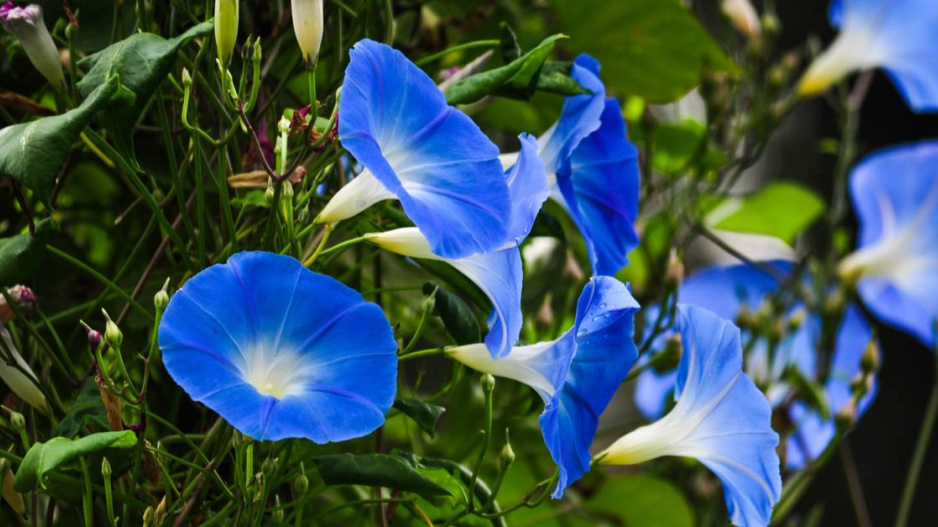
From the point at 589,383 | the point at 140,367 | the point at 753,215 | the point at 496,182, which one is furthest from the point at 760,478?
the point at 753,215

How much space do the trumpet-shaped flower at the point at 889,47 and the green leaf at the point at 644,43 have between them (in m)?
0.23

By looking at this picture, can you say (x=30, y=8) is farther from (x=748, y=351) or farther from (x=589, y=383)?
(x=748, y=351)

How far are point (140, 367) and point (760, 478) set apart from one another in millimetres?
330

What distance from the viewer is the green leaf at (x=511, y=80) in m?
0.50

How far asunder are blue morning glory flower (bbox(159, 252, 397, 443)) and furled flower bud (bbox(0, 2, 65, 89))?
15cm

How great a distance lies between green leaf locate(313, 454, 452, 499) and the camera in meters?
0.45

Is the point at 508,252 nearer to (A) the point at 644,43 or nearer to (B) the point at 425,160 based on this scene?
(B) the point at 425,160

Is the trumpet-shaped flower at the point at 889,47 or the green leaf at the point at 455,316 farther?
the trumpet-shaped flower at the point at 889,47

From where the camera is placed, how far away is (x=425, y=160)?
1.49ft

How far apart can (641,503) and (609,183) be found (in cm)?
43

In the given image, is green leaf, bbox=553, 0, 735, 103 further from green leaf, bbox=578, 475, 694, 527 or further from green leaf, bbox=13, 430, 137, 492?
green leaf, bbox=13, 430, 137, 492

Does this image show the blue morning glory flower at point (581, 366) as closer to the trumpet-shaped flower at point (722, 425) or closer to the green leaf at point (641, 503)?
the trumpet-shaped flower at point (722, 425)

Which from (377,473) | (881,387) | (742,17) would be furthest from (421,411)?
(881,387)

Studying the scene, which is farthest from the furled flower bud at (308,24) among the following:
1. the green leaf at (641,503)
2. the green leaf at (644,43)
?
the green leaf at (641,503)
